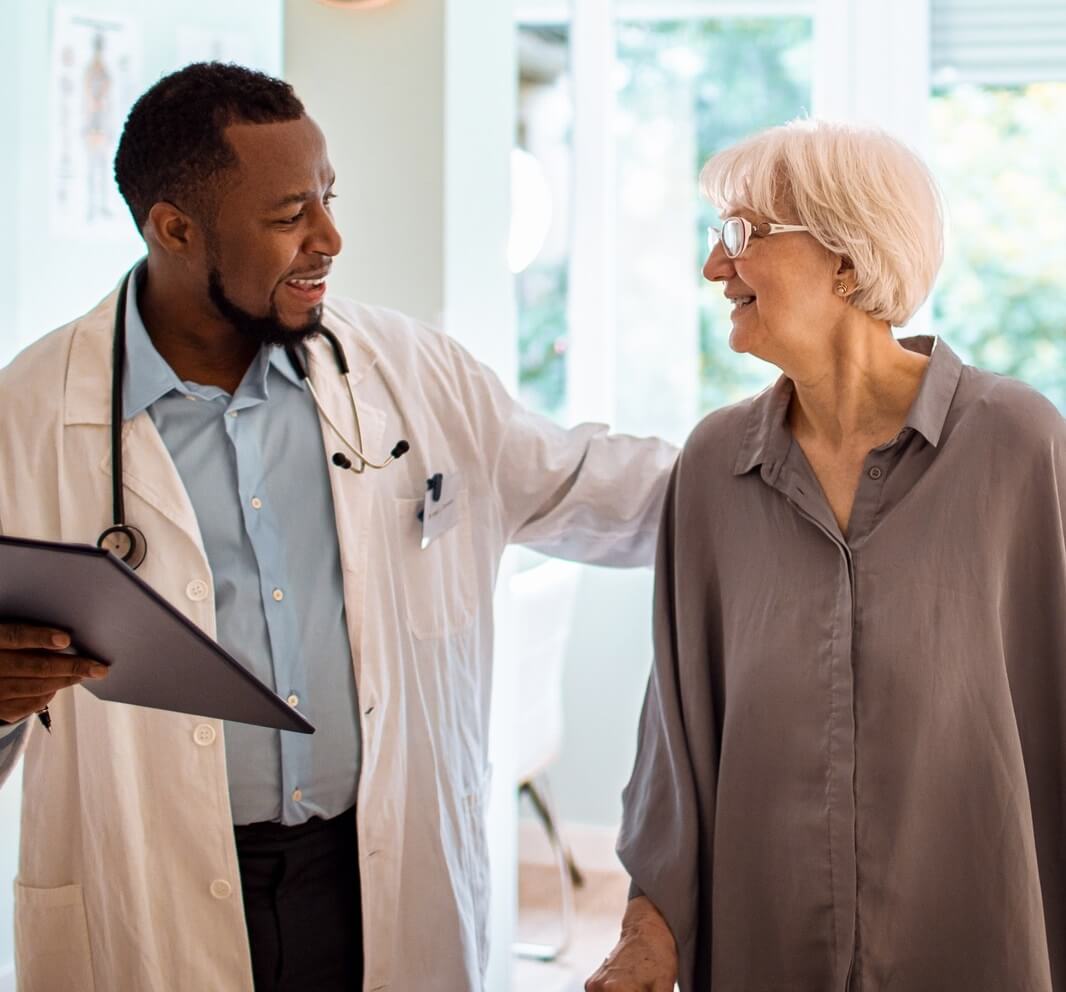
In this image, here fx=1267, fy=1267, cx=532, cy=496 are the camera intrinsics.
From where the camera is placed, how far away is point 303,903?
1.66 metres

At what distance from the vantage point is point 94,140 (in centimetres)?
242

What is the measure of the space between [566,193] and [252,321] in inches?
106

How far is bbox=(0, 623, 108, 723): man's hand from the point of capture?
1.31 m

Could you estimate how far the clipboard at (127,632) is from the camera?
120cm

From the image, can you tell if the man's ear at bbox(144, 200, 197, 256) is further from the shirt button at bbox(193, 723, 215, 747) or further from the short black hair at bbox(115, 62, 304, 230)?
the shirt button at bbox(193, 723, 215, 747)

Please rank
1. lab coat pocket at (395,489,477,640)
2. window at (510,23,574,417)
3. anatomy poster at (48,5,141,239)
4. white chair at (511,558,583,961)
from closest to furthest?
lab coat pocket at (395,489,477,640) < anatomy poster at (48,5,141,239) < white chair at (511,558,583,961) < window at (510,23,574,417)

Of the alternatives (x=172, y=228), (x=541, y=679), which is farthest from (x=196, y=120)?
(x=541, y=679)

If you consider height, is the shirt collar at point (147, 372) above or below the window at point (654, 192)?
below

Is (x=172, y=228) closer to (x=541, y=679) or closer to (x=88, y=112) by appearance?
(x=88, y=112)

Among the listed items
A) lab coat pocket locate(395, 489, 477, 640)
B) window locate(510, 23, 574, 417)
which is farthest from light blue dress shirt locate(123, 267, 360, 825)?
window locate(510, 23, 574, 417)

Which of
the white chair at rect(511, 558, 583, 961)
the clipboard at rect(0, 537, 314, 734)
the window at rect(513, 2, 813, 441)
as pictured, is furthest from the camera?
the window at rect(513, 2, 813, 441)

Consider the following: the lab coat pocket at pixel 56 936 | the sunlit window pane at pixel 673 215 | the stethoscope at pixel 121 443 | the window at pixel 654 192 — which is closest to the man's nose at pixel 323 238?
the stethoscope at pixel 121 443

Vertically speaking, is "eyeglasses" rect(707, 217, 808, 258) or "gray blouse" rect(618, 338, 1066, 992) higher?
"eyeglasses" rect(707, 217, 808, 258)

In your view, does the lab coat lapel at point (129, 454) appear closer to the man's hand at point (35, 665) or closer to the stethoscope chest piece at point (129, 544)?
the stethoscope chest piece at point (129, 544)
